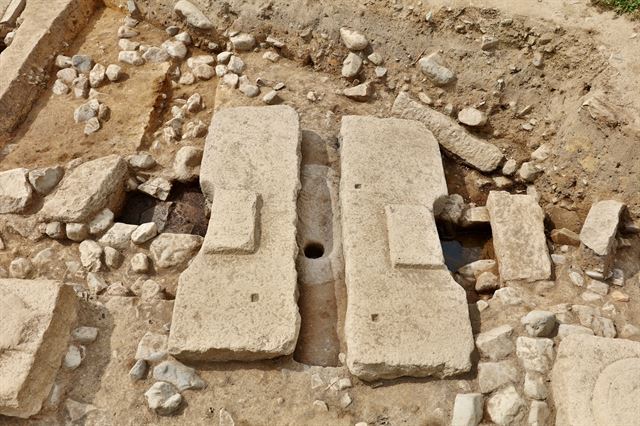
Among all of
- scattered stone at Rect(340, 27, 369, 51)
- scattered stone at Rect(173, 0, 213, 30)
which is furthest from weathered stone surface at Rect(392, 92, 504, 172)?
scattered stone at Rect(173, 0, 213, 30)

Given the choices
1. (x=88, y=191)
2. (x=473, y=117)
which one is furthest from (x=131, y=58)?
(x=473, y=117)

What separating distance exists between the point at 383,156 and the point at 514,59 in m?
1.46

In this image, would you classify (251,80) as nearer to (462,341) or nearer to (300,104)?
(300,104)

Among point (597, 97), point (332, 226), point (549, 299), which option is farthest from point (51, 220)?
point (597, 97)

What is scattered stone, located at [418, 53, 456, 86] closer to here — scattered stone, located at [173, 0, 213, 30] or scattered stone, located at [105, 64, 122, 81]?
scattered stone, located at [173, 0, 213, 30]

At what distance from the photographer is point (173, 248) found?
3.45 m

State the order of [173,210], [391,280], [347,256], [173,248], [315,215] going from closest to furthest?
[391,280]
[347,256]
[173,248]
[315,215]
[173,210]

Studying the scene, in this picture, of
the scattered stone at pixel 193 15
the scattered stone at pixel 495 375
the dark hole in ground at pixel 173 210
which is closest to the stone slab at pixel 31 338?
the dark hole in ground at pixel 173 210

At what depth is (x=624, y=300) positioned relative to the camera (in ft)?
10.8

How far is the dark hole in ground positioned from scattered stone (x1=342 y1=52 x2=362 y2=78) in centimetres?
162

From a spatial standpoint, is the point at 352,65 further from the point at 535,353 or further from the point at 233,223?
the point at 535,353

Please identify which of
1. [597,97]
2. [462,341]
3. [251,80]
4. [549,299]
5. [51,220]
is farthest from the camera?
[251,80]

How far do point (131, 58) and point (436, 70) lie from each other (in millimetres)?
2722

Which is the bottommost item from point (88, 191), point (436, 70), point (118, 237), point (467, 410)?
point (118, 237)
